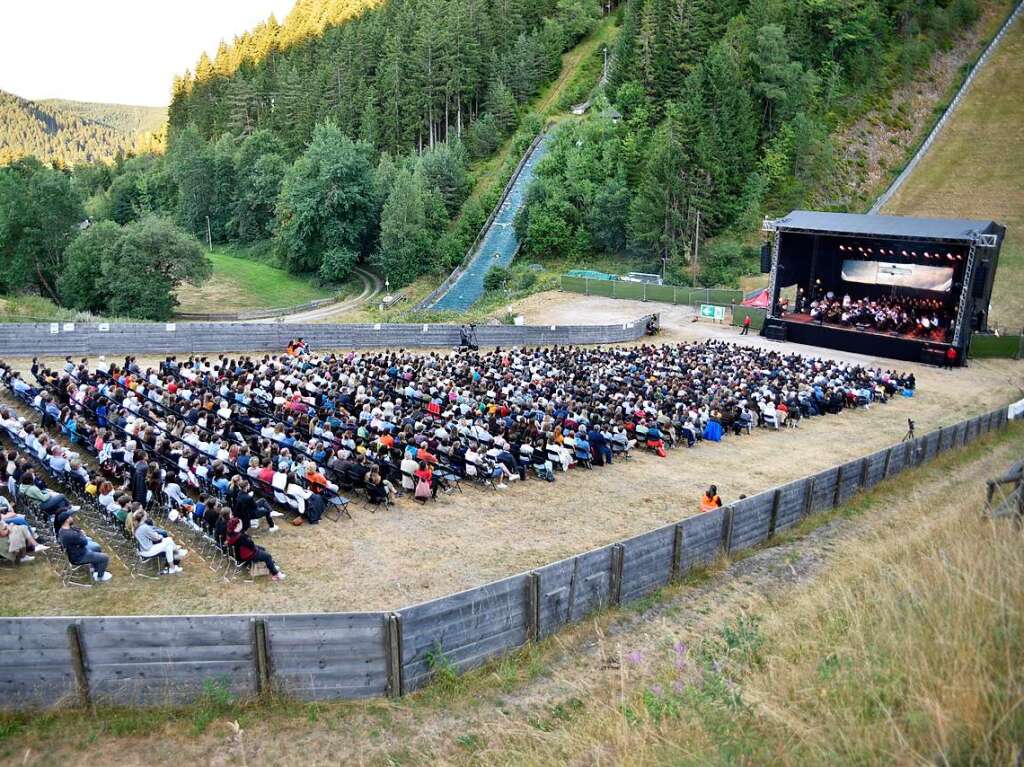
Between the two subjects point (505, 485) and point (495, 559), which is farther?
point (505, 485)

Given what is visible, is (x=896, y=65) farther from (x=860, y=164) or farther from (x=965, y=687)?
(x=965, y=687)

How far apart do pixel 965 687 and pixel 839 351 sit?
1472 inches

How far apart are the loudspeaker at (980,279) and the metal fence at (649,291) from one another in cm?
1609

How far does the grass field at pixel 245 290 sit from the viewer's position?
6381cm

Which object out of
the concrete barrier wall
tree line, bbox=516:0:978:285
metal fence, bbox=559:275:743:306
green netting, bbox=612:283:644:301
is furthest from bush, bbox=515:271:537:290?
the concrete barrier wall

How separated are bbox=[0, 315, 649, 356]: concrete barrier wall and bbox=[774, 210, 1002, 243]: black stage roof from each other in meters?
11.8

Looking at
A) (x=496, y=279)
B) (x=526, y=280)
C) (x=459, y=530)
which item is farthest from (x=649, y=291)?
(x=459, y=530)

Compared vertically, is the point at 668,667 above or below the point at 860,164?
below

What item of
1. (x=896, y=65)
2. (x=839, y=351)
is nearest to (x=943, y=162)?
(x=896, y=65)

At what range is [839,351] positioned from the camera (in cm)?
3897

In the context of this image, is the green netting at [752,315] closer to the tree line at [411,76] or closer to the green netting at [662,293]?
the green netting at [662,293]

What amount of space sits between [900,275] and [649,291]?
670 inches

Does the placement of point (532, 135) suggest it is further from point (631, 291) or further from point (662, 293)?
point (662, 293)

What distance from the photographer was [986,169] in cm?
6225
